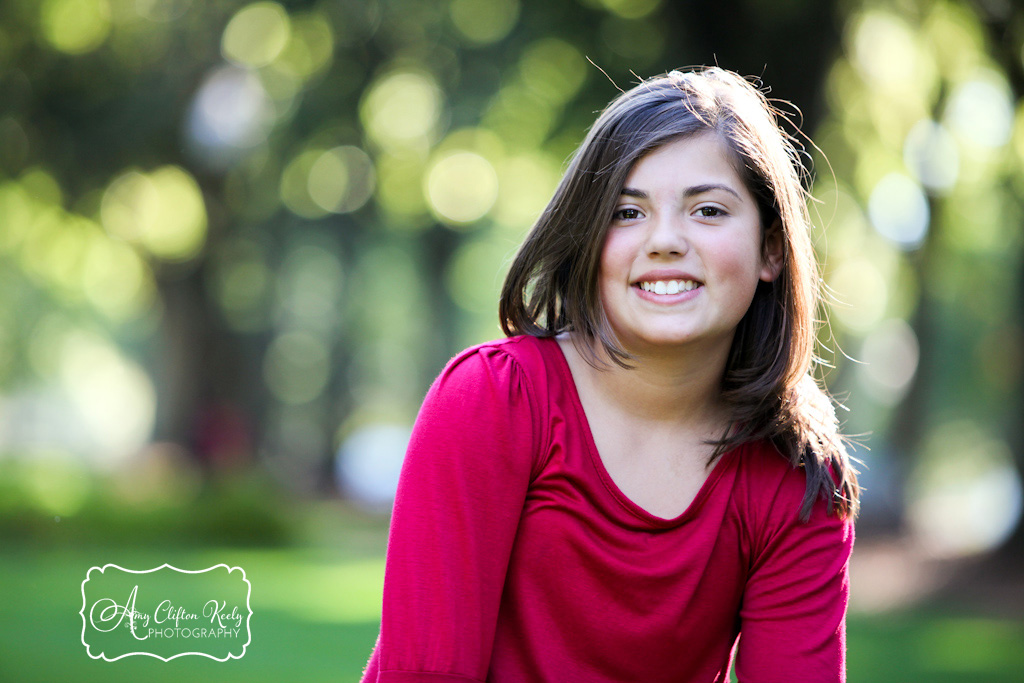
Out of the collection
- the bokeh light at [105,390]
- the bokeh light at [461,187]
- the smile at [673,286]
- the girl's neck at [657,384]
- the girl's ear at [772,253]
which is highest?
the bokeh light at [461,187]

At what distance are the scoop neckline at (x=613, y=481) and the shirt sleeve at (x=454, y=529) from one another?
0.51 ft

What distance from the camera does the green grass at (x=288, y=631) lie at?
6.55 metres

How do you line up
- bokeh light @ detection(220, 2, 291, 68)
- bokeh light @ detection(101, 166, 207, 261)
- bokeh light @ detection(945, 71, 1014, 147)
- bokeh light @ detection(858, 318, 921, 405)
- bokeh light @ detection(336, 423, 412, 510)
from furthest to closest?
bokeh light @ detection(336, 423, 412, 510), bokeh light @ detection(858, 318, 921, 405), bokeh light @ detection(101, 166, 207, 261), bokeh light @ detection(220, 2, 291, 68), bokeh light @ detection(945, 71, 1014, 147)

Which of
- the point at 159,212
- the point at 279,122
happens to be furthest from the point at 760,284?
the point at 159,212

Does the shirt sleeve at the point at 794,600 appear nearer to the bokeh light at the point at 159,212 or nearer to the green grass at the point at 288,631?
the green grass at the point at 288,631

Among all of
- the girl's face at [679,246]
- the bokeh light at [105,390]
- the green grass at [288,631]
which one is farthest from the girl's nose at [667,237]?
the bokeh light at [105,390]

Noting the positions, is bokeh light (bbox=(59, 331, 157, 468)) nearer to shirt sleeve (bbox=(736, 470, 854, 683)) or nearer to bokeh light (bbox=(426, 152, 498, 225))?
bokeh light (bbox=(426, 152, 498, 225))

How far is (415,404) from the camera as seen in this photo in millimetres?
26828

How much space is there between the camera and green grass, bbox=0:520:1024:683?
21.5 feet

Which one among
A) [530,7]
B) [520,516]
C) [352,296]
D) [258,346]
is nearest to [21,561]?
[530,7]

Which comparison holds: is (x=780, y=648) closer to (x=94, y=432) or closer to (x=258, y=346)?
(x=258, y=346)

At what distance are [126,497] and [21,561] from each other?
5.83ft

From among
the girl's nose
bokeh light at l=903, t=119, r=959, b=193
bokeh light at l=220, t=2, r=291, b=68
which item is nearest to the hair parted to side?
the girl's nose

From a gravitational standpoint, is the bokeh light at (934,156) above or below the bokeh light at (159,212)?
above
